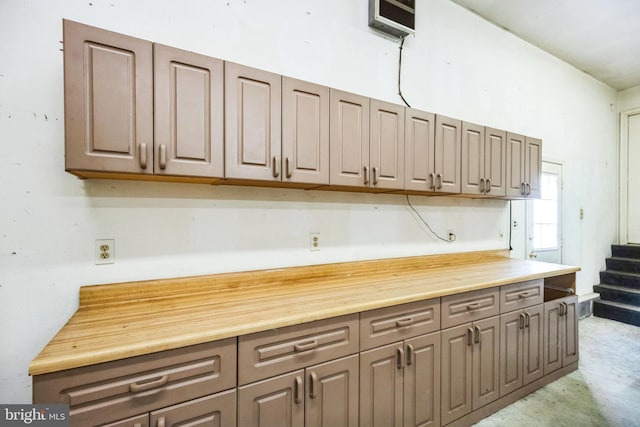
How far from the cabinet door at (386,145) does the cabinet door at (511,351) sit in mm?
1256

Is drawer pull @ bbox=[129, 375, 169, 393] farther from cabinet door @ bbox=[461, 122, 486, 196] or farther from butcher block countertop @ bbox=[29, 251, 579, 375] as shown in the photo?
cabinet door @ bbox=[461, 122, 486, 196]

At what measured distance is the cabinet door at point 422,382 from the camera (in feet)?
5.44

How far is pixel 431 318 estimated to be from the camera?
175cm

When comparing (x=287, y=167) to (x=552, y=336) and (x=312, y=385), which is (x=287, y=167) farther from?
(x=552, y=336)

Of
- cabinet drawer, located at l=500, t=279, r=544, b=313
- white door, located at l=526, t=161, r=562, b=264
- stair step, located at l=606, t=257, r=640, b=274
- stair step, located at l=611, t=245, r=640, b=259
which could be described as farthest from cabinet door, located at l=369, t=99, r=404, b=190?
stair step, located at l=611, t=245, r=640, b=259

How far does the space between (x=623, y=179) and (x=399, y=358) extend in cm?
563

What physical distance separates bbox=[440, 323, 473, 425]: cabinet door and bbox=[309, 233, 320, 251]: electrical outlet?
0.98 metres

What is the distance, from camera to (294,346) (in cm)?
132

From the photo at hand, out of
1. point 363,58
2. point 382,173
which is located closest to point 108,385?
point 382,173

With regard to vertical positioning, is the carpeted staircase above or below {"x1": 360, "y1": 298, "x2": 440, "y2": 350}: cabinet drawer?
below

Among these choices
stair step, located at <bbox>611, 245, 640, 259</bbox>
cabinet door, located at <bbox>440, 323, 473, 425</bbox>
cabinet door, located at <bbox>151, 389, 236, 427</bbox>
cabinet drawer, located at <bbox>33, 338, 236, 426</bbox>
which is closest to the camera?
cabinet drawer, located at <bbox>33, 338, 236, 426</bbox>

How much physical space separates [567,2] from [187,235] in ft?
13.1

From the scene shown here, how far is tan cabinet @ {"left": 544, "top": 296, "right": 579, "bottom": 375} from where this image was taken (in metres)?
2.40

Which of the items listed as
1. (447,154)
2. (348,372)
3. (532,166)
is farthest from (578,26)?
(348,372)
